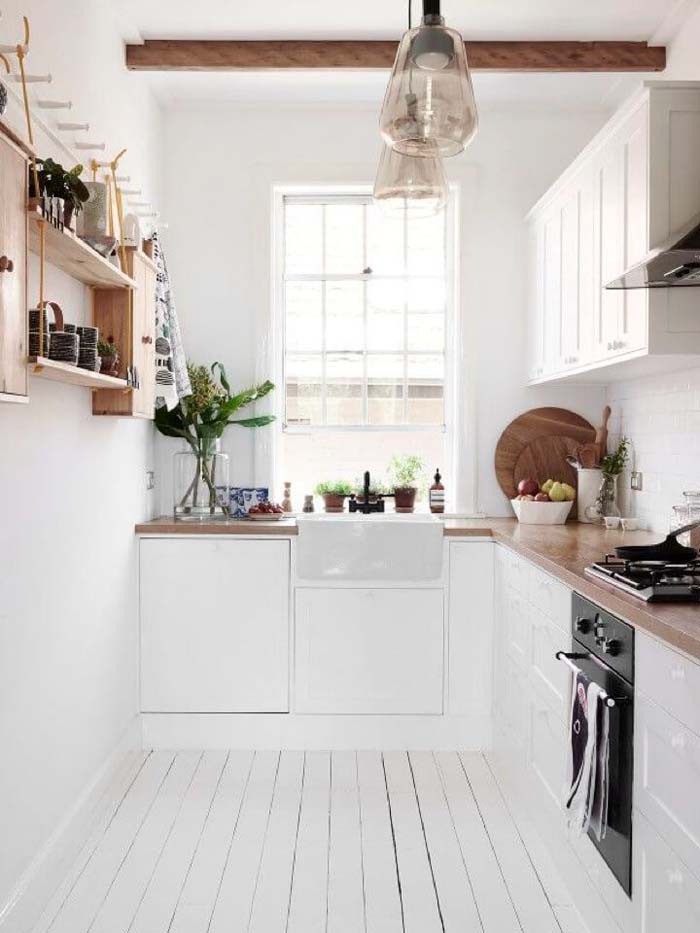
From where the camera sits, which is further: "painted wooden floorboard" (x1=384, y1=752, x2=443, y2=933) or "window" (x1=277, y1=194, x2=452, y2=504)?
"window" (x1=277, y1=194, x2=452, y2=504)

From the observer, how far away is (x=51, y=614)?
303 centimetres

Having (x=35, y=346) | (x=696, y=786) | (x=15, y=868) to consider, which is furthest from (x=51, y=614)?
(x=696, y=786)

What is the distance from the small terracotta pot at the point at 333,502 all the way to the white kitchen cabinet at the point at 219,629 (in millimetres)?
575

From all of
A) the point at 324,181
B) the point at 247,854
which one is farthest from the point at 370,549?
the point at 324,181

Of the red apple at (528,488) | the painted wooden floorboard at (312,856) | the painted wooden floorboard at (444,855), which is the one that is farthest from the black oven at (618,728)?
the red apple at (528,488)

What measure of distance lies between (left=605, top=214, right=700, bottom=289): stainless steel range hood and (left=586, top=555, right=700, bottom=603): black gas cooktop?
85cm

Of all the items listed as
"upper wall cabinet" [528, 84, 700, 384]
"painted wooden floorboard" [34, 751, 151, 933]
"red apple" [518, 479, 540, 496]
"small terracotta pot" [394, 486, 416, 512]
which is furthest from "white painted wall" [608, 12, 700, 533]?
"painted wooden floorboard" [34, 751, 151, 933]

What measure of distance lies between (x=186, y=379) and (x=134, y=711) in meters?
1.52

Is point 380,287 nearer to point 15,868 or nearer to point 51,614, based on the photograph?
point 51,614

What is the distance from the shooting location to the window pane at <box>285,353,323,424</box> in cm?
504

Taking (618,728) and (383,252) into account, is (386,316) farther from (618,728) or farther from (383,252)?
(618,728)

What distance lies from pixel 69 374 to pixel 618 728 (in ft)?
5.74

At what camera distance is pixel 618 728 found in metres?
2.29

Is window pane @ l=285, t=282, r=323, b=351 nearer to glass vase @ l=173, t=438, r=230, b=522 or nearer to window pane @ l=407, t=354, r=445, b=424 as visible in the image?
window pane @ l=407, t=354, r=445, b=424
